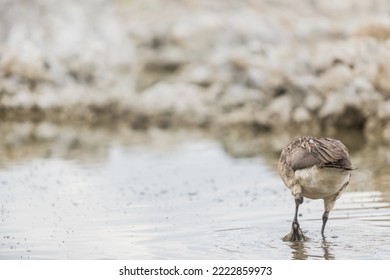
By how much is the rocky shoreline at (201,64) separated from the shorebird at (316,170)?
10193mm

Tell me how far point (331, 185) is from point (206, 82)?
56.5 feet

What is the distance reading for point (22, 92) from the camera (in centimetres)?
2764

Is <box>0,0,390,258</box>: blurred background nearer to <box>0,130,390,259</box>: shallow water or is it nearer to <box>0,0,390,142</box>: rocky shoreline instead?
<box>0,0,390,142</box>: rocky shoreline

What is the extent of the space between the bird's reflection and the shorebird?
13 centimetres

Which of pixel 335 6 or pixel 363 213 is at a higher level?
pixel 335 6

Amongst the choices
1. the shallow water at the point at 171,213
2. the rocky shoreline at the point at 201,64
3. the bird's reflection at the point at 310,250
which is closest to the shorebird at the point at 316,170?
the bird's reflection at the point at 310,250

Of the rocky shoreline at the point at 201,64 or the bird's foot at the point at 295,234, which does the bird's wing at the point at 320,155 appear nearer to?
the bird's foot at the point at 295,234

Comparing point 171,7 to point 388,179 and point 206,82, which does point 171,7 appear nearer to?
point 206,82

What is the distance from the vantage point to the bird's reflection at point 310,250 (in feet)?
32.4

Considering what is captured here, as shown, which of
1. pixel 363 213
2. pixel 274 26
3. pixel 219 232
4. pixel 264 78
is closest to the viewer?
pixel 219 232

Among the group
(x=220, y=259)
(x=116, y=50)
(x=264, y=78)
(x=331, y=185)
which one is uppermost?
(x=116, y=50)

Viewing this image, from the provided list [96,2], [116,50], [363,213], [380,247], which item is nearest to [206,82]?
[116,50]

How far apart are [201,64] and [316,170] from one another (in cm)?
1896

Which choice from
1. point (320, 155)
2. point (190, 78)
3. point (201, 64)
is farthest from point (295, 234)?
point (201, 64)
